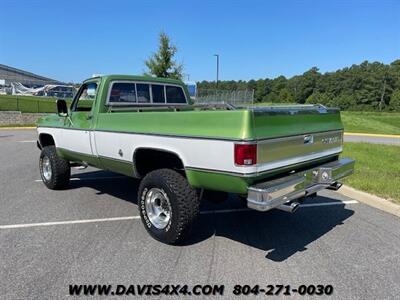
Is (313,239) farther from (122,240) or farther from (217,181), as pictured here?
(122,240)

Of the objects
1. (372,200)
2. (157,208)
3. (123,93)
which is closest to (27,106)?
(123,93)

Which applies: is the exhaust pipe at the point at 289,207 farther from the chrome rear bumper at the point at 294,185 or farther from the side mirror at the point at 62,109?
the side mirror at the point at 62,109

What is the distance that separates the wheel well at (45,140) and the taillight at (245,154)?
15.6ft

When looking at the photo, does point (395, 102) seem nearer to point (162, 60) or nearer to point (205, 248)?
point (162, 60)

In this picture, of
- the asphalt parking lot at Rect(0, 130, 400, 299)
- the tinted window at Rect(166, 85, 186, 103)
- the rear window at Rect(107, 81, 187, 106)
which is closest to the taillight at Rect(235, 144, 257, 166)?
the asphalt parking lot at Rect(0, 130, 400, 299)

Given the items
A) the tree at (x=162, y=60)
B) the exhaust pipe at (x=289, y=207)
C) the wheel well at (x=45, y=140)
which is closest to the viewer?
the exhaust pipe at (x=289, y=207)

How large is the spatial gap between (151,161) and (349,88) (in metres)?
88.1

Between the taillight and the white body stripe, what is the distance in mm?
45

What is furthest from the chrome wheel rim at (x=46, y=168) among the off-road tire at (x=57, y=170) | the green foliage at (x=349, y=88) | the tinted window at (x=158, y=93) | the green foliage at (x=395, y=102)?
the green foliage at (x=395, y=102)

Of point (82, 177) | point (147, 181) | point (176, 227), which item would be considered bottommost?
point (82, 177)

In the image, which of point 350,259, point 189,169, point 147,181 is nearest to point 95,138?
point 147,181

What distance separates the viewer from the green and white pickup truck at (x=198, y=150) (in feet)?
11.9

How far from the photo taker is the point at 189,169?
404 centimetres

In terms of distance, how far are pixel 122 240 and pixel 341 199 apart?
373cm
